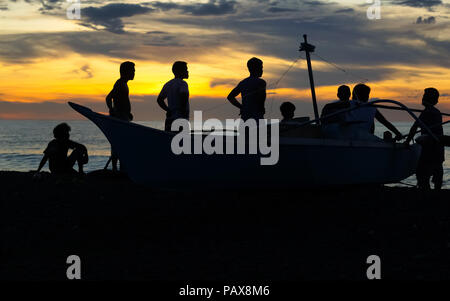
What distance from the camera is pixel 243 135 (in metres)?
7.34

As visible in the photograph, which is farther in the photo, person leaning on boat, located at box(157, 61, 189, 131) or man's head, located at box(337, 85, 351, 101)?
man's head, located at box(337, 85, 351, 101)

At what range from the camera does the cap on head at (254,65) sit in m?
7.88

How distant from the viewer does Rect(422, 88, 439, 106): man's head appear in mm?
10217

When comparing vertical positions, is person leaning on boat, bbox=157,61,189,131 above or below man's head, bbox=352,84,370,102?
below

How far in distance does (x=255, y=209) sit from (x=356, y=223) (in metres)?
1.68

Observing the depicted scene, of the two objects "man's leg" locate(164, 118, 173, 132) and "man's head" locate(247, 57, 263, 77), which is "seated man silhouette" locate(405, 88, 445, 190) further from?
"man's leg" locate(164, 118, 173, 132)

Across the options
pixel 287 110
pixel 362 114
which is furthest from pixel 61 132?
pixel 362 114

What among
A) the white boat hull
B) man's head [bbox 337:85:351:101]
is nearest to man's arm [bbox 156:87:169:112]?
the white boat hull

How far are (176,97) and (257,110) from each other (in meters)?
1.32

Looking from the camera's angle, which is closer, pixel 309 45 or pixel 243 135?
pixel 243 135

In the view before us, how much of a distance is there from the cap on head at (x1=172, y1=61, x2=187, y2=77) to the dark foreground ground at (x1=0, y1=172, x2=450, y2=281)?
208cm

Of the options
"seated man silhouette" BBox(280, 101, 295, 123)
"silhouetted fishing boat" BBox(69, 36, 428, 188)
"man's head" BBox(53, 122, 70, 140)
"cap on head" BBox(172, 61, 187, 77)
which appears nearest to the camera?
"silhouetted fishing boat" BBox(69, 36, 428, 188)
